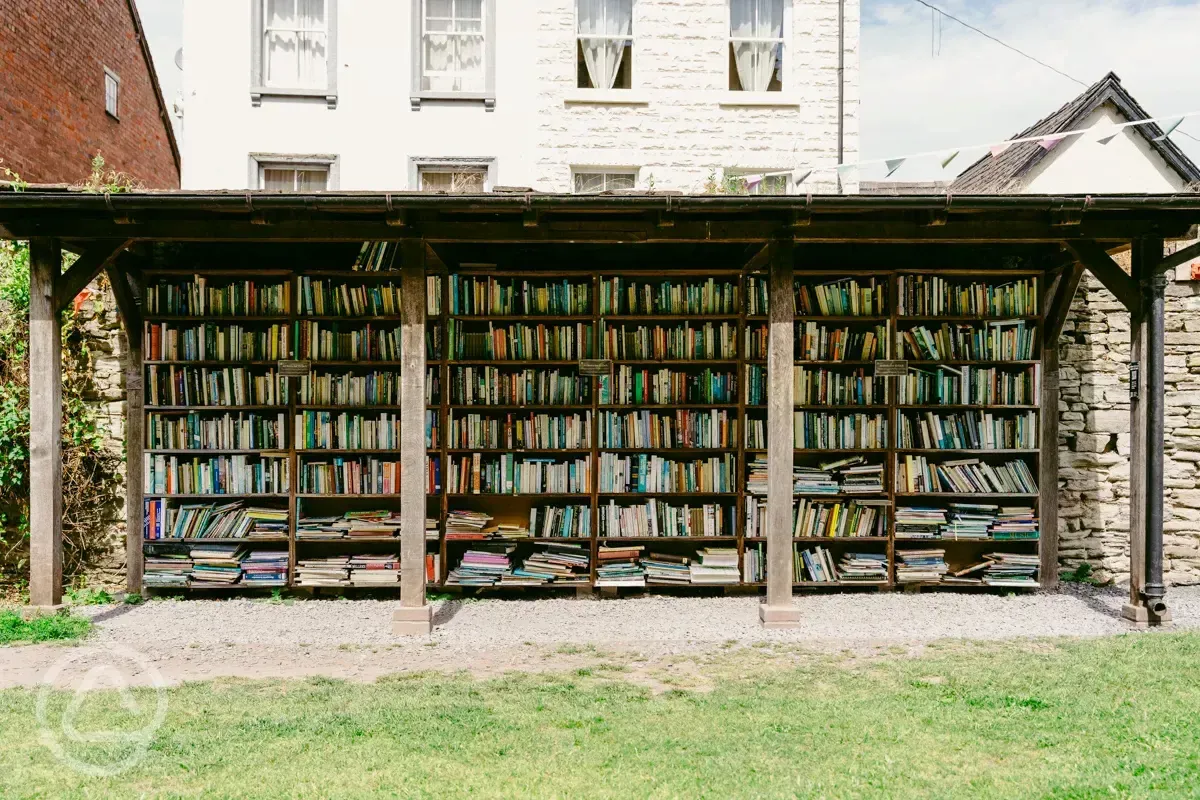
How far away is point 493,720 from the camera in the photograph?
394cm

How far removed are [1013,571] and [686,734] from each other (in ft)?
13.4

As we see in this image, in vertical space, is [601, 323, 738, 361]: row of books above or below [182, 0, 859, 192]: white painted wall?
below

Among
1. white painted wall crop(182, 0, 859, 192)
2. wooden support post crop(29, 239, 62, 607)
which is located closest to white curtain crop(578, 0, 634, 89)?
white painted wall crop(182, 0, 859, 192)

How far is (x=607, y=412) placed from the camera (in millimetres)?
6715

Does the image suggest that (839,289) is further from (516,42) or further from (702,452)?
(516,42)

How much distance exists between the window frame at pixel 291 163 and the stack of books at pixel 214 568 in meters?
4.48

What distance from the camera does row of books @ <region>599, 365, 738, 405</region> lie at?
671 cm

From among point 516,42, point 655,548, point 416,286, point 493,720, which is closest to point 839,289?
point 655,548

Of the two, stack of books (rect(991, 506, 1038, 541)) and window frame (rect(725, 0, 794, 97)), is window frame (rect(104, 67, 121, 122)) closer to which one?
window frame (rect(725, 0, 794, 97))

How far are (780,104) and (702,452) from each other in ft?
15.5

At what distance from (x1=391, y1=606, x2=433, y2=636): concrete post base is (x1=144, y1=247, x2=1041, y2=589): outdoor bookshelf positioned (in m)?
1.02

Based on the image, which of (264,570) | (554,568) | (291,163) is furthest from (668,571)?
(291,163)

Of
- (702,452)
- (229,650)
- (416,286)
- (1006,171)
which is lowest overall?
(229,650)

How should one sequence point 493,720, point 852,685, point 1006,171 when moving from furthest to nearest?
point 1006,171 < point 852,685 < point 493,720
